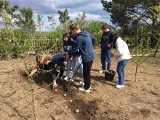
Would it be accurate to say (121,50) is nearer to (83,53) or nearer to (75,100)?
(83,53)

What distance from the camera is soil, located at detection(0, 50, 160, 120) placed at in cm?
585

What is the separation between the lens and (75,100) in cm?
647

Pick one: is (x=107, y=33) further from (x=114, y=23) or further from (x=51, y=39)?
(x=114, y=23)

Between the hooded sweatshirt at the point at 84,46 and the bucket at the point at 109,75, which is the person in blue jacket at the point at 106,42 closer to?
the bucket at the point at 109,75

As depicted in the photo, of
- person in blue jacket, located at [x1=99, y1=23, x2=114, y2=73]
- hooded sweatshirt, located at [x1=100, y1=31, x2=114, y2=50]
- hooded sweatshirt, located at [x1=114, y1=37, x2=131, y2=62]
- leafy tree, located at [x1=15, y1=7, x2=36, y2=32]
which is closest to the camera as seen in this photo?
leafy tree, located at [x1=15, y1=7, x2=36, y2=32]

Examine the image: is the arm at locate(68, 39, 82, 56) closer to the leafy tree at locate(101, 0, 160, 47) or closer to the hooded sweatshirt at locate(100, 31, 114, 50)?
the hooded sweatshirt at locate(100, 31, 114, 50)

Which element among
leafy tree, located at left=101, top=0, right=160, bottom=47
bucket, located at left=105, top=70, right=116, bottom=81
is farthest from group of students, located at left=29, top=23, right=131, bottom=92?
leafy tree, located at left=101, top=0, right=160, bottom=47

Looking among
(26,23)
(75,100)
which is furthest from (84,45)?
(26,23)

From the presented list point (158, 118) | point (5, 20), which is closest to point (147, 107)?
point (158, 118)

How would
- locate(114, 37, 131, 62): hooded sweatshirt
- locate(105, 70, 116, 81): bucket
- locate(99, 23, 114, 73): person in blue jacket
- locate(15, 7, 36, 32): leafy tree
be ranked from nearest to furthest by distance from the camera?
locate(15, 7, 36, 32): leafy tree
locate(114, 37, 131, 62): hooded sweatshirt
locate(105, 70, 116, 81): bucket
locate(99, 23, 114, 73): person in blue jacket

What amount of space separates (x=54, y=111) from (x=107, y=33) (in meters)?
3.18

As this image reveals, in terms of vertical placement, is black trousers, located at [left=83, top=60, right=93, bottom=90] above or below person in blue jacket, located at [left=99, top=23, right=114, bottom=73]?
below

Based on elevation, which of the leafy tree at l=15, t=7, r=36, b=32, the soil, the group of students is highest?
the leafy tree at l=15, t=7, r=36, b=32

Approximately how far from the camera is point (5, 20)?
13.0ft
